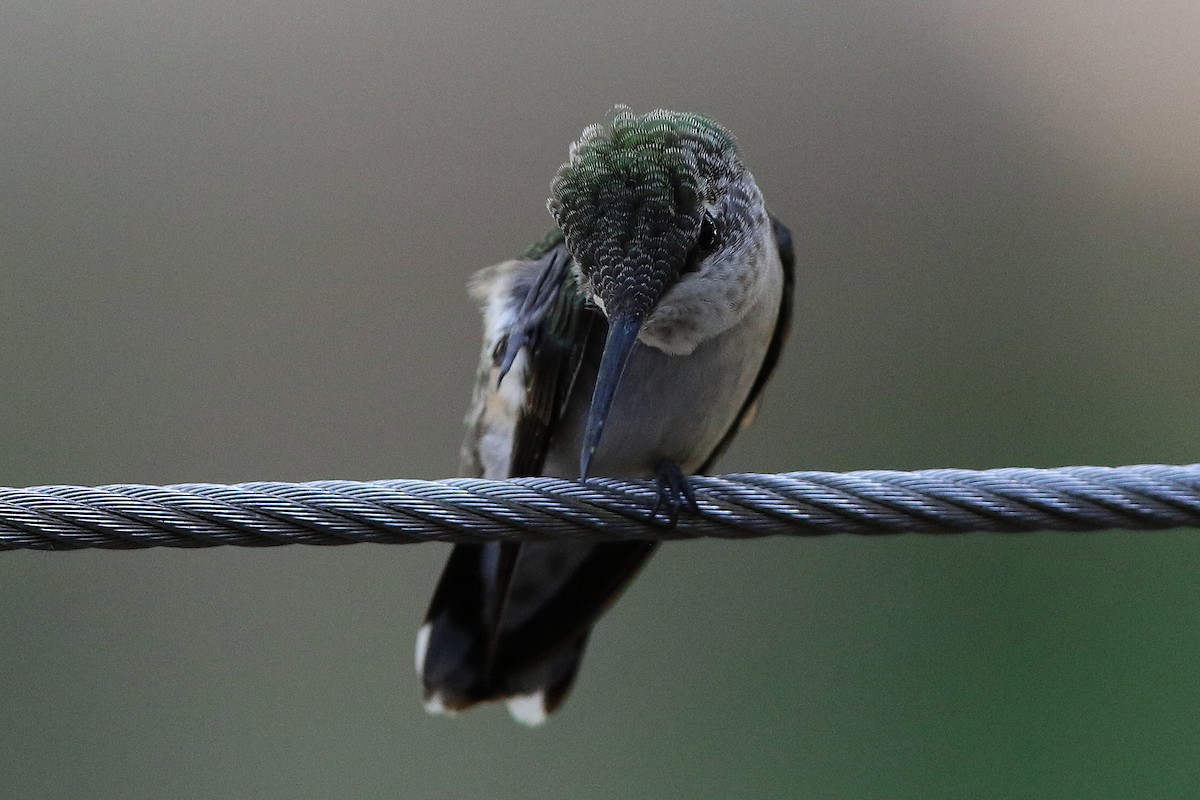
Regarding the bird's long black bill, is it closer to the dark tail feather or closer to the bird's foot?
the bird's foot

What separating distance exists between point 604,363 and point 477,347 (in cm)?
492

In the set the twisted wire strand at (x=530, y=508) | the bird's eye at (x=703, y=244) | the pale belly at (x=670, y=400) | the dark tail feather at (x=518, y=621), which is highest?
the bird's eye at (x=703, y=244)

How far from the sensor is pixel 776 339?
3133mm

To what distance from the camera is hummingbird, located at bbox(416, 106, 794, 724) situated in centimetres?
237

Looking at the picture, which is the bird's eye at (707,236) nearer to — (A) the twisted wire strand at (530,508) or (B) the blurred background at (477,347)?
(A) the twisted wire strand at (530,508)

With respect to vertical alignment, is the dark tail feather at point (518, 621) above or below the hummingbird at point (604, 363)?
below

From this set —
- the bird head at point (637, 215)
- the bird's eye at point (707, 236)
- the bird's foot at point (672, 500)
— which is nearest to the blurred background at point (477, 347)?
the bird head at point (637, 215)

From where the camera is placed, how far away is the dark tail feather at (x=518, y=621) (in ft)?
10.5

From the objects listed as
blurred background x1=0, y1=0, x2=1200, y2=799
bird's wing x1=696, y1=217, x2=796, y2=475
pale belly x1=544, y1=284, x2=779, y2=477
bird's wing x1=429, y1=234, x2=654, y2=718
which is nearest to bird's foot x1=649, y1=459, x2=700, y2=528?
pale belly x1=544, y1=284, x2=779, y2=477

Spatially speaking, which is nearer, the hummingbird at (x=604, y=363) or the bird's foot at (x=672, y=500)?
the bird's foot at (x=672, y=500)

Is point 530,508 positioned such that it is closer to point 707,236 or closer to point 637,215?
point 637,215

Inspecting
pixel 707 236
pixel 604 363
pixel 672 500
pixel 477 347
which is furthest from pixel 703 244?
pixel 477 347

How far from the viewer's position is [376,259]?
23.3ft

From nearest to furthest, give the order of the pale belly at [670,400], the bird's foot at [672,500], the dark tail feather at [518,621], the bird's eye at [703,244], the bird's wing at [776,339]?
the bird's foot at [672,500] → the bird's eye at [703,244] → the pale belly at [670,400] → the bird's wing at [776,339] → the dark tail feather at [518,621]
